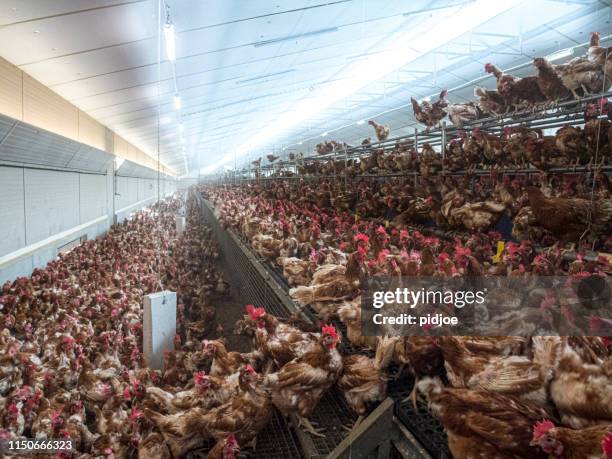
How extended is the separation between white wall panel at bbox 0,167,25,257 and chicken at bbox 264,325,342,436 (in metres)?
5.93

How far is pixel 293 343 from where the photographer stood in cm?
206

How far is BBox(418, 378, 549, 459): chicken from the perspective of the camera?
3.39 feet

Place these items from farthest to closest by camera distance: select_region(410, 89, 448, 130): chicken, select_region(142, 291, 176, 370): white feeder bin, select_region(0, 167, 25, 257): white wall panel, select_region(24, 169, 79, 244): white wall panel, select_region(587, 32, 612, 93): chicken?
select_region(24, 169, 79, 244): white wall panel → select_region(0, 167, 25, 257): white wall panel → select_region(410, 89, 448, 130): chicken → select_region(142, 291, 176, 370): white feeder bin → select_region(587, 32, 612, 93): chicken

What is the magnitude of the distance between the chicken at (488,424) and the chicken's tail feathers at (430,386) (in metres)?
0.25

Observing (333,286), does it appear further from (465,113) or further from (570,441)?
(465,113)

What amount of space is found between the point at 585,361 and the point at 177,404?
2.10 metres

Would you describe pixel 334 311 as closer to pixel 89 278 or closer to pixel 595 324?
pixel 595 324

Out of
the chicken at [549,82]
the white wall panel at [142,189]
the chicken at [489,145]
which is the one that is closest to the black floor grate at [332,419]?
the chicken at [489,145]

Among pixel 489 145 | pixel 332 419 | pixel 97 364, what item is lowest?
pixel 97 364

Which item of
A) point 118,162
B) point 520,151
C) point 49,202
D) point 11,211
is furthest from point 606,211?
point 118,162

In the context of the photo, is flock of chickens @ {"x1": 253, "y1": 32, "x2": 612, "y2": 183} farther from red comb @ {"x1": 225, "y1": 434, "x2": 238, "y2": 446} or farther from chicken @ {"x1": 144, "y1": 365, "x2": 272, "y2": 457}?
red comb @ {"x1": 225, "y1": 434, "x2": 238, "y2": 446}

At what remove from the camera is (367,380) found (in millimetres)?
1656

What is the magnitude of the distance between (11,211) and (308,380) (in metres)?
6.35
